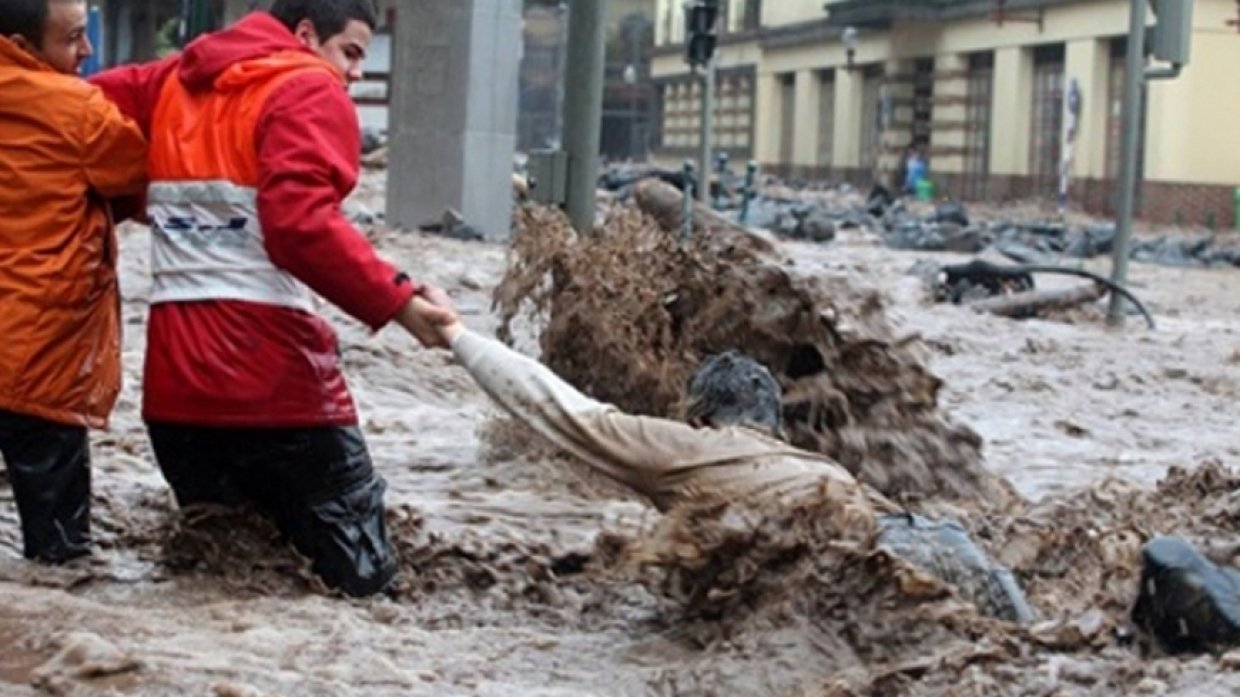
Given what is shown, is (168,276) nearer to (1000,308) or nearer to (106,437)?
(106,437)

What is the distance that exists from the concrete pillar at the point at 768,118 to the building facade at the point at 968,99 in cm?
4

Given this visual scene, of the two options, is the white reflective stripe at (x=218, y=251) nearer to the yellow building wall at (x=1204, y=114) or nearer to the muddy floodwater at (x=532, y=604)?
the muddy floodwater at (x=532, y=604)

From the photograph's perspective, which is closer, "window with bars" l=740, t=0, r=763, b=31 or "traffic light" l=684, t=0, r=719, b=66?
"traffic light" l=684, t=0, r=719, b=66

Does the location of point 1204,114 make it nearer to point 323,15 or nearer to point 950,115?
point 950,115

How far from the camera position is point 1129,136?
17312mm

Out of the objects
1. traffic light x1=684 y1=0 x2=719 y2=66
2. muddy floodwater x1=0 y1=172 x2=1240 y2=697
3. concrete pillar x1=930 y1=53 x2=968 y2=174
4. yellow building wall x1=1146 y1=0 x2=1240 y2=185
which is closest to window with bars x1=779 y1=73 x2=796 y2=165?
concrete pillar x1=930 y1=53 x2=968 y2=174

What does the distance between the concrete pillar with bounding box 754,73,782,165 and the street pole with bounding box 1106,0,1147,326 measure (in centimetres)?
5221

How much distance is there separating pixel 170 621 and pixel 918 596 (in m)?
1.52

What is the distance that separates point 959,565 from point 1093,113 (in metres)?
43.4

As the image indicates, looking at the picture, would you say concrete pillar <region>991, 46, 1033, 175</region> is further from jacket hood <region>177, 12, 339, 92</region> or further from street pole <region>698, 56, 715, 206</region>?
jacket hood <region>177, 12, 339, 92</region>

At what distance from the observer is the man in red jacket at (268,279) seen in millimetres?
5426

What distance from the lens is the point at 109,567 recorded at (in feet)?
A: 19.7

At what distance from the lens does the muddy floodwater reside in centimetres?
475

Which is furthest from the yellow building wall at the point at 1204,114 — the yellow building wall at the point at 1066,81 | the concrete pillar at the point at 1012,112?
the concrete pillar at the point at 1012,112
